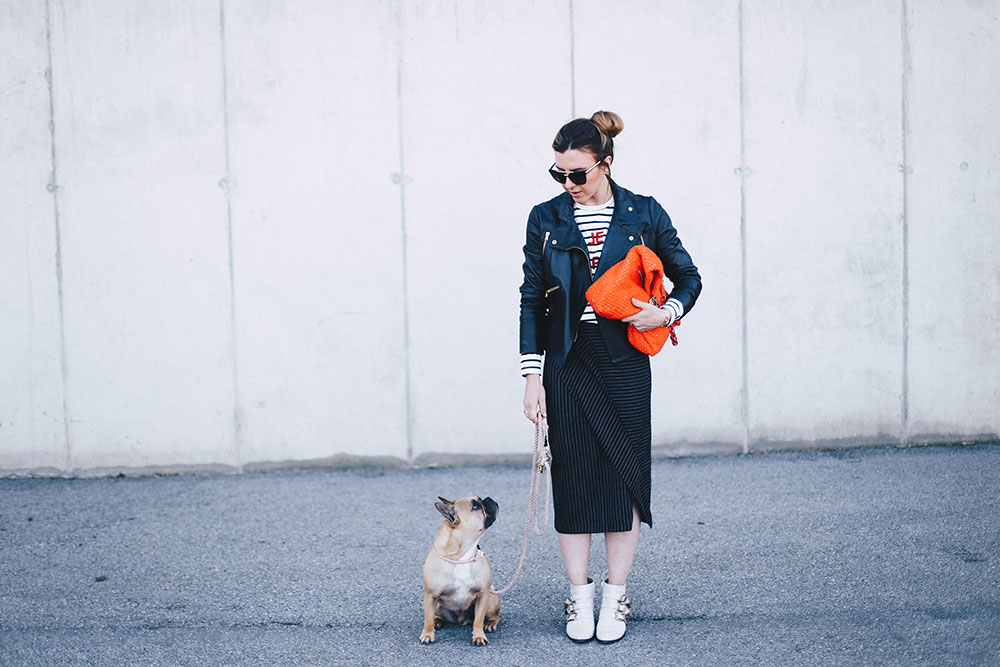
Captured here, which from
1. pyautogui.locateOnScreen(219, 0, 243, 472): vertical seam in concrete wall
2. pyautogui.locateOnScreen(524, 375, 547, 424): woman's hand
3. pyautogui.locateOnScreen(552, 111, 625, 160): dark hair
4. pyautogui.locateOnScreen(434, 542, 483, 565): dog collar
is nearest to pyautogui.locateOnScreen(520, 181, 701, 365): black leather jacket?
pyautogui.locateOnScreen(524, 375, 547, 424): woman's hand

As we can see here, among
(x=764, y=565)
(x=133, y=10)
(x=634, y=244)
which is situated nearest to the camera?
(x=634, y=244)

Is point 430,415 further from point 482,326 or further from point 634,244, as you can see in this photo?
point 634,244

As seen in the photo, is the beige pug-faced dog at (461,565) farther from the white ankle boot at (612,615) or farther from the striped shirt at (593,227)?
the striped shirt at (593,227)

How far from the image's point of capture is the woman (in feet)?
10.5

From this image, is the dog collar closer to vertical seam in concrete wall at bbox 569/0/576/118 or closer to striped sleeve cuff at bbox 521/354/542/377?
striped sleeve cuff at bbox 521/354/542/377

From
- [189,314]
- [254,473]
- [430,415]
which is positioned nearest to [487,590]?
[430,415]

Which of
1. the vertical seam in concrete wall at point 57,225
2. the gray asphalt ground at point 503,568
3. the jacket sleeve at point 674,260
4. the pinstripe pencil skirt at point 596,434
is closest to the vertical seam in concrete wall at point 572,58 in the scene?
the gray asphalt ground at point 503,568

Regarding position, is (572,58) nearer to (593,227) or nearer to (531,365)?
(593,227)

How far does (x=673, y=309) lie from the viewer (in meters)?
3.18

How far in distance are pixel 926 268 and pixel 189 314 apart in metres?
5.03

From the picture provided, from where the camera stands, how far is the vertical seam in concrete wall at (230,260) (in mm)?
5887

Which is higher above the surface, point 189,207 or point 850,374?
point 189,207

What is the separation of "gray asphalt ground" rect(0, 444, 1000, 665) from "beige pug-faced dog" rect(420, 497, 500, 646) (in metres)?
0.14

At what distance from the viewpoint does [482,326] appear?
19.7 feet
